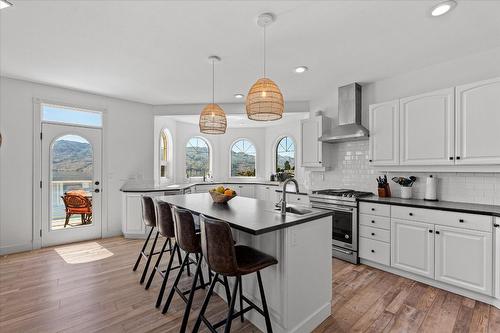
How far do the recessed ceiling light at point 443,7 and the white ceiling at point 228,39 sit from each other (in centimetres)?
6

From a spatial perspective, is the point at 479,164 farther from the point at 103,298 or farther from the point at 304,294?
the point at 103,298

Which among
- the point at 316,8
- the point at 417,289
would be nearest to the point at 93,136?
the point at 316,8

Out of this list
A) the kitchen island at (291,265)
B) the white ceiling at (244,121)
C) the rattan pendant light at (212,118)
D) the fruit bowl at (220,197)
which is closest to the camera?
the kitchen island at (291,265)

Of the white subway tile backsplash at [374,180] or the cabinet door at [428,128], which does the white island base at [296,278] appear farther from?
the white subway tile backsplash at [374,180]

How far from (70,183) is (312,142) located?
14.1 feet

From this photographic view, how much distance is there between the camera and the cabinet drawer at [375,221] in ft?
10.1

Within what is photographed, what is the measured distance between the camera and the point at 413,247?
2.85m

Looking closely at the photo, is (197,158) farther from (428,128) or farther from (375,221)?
(428,128)

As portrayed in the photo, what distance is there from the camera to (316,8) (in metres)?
2.04

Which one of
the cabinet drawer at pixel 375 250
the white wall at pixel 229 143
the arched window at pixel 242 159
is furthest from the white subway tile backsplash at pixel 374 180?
the arched window at pixel 242 159

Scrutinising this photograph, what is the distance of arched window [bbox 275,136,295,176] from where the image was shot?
21.0 ft

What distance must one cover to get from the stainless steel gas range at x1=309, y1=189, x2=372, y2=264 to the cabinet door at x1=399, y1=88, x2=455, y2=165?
865 millimetres

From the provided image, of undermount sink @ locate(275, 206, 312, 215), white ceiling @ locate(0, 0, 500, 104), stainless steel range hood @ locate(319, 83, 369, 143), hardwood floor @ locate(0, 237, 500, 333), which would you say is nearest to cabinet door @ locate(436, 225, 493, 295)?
hardwood floor @ locate(0, 237, 500, 333)

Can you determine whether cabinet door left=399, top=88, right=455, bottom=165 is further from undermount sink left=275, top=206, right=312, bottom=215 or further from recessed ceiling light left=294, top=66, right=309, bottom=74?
undermount sink left=275, top=206, right=312, bottom=215
